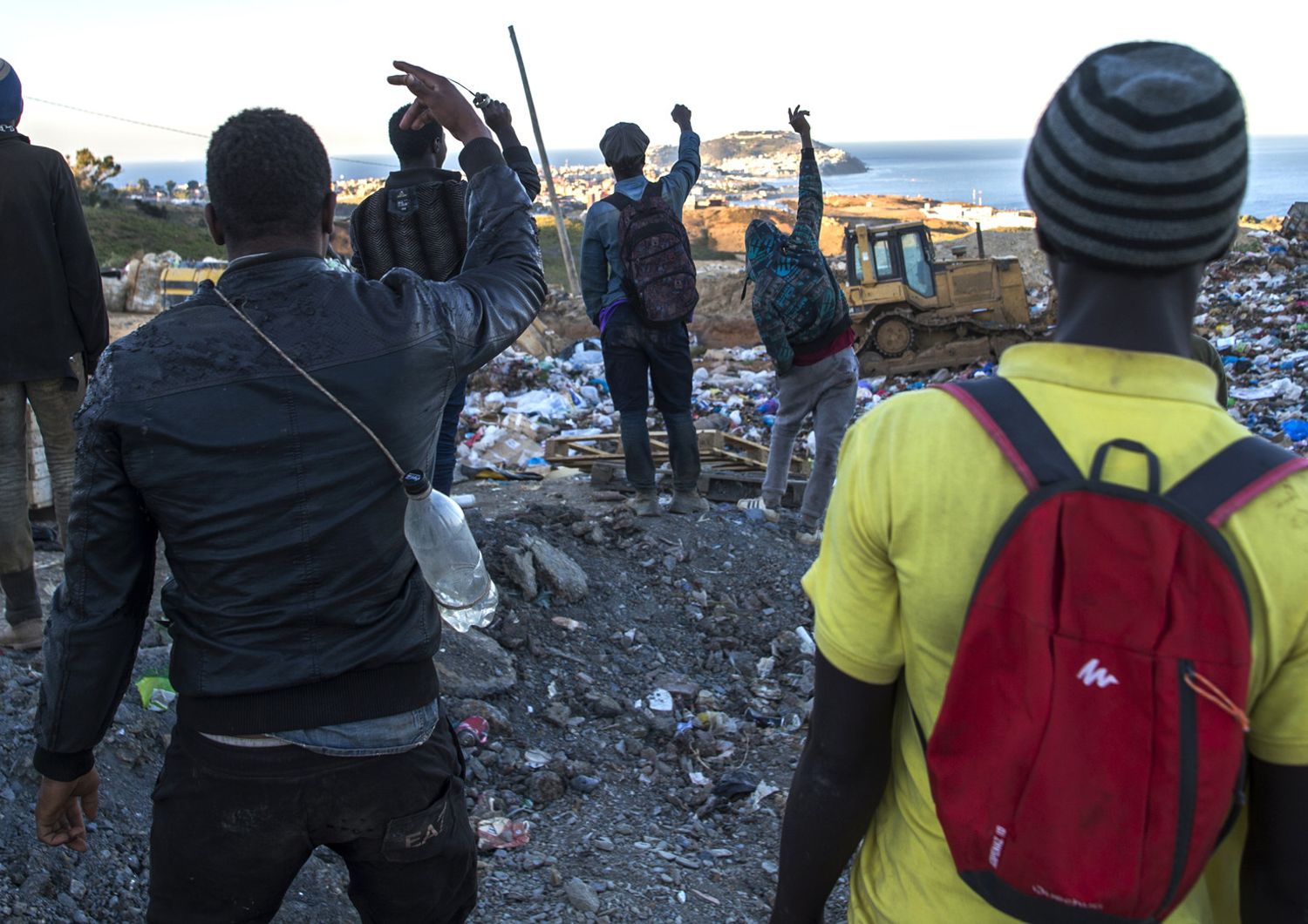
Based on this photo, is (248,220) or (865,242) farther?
(865,242)

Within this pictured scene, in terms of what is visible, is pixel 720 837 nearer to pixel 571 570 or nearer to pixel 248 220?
pixel 571 570

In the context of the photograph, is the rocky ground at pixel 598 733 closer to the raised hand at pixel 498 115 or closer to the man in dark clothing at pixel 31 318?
the man in dark clothing at pixel 31 318

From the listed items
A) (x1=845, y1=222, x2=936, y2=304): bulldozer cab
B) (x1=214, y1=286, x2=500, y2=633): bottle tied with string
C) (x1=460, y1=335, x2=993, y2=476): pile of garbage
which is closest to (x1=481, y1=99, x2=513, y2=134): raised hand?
(x1=214, y1=286, x2=500, y2=633): bottle tied with string

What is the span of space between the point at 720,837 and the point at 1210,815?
2827mm

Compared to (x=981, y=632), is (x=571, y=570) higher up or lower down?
lower down

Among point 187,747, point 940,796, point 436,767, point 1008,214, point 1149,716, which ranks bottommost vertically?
point 1008,214

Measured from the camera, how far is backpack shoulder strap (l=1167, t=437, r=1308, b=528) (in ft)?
3.26

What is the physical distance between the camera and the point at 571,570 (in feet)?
17.1

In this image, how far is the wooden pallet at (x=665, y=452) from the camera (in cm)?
791

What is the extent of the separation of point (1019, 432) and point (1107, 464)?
0.09 meters

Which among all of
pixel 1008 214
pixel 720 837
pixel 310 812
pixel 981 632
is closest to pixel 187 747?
pixel 310 812

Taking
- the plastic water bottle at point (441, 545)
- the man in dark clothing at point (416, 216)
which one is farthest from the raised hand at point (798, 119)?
the plastic water bottle at point (441, 545)

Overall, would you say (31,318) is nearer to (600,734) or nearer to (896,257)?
(600,734)

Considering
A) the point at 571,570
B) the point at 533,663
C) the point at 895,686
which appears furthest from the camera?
the point at 571,570
